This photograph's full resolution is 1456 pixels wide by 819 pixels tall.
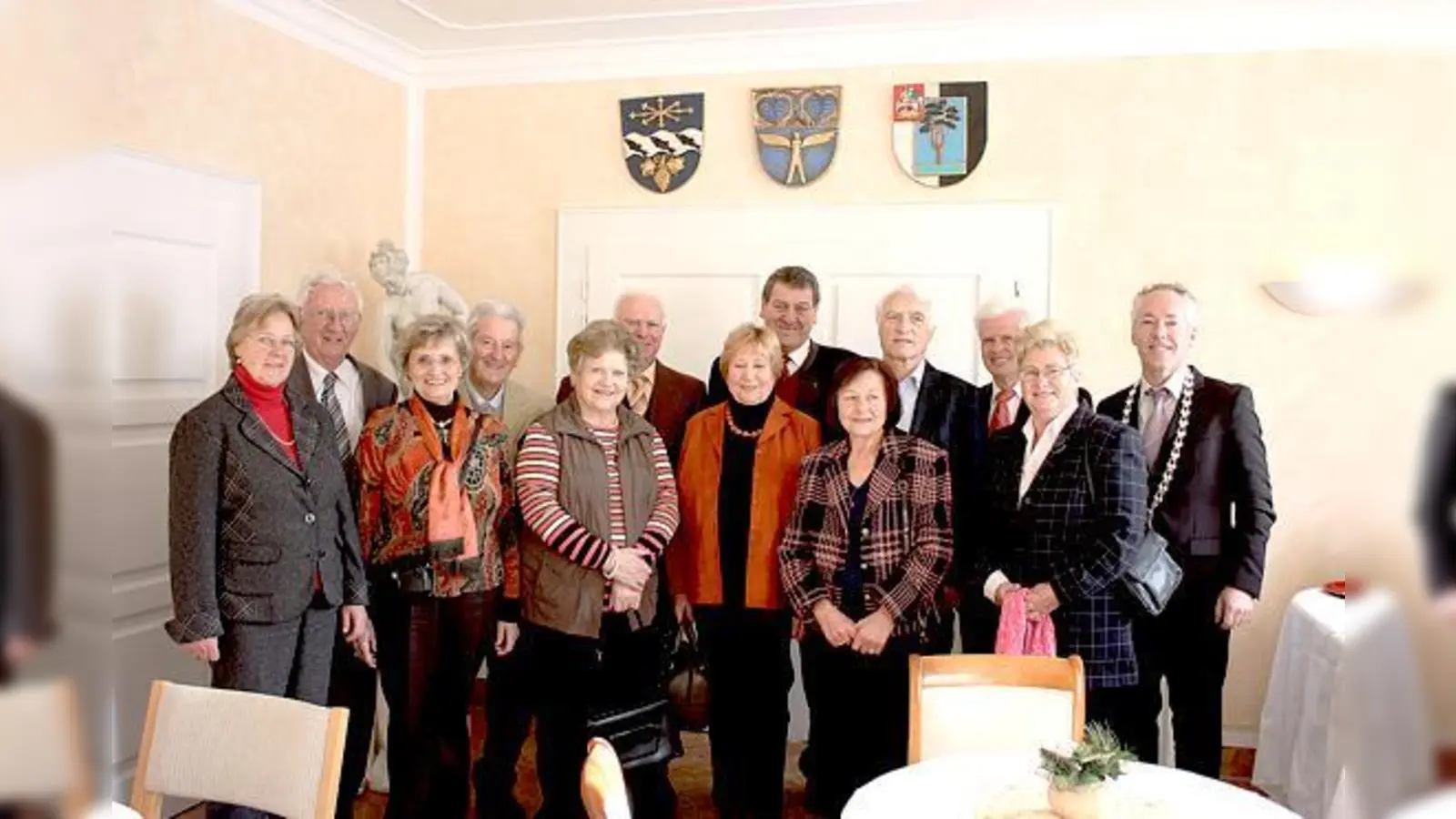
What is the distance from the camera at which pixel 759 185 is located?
4.50m

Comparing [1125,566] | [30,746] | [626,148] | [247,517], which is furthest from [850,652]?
[30,746]

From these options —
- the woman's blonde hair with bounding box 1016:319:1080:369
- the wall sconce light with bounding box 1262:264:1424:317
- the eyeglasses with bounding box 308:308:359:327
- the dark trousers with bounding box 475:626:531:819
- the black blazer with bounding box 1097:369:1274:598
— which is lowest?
the dark trousers with bounding box 475:626:531:819

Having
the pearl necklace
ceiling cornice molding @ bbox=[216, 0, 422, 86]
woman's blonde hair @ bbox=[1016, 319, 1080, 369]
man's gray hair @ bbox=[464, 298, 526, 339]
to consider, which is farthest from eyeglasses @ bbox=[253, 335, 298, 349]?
the pearl necklace

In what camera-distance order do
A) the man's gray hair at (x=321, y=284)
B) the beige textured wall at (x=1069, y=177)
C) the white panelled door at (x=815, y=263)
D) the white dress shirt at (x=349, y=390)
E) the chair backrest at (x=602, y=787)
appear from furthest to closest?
1. the white panelled door at (x=815, y=263)
2. the beige textured wall at (x=1069, y=177)
3. the man's gray hair at (x=321, y=284)
4. the white dress shirt at (x=349, y=390)
5. the chair backrest at (x=602, y=787)

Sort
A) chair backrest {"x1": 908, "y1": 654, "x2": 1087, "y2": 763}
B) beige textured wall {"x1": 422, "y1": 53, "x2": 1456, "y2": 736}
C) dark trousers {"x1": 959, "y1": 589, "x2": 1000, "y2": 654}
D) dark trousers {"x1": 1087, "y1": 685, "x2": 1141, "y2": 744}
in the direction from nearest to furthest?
chair backrest {"x1": 908, "y1": 654, "x2": 1087, "y2": 763}, dark trousers {"x1": 1087, "y1": 685, "x2": 1141, "y2": 744}, dark trousers {"x1": 959, "y1": 589, "x2": 1000, "y2": 654}, beige textured wall {"x1": 422, "y1": 53, "x2": 1456, "y2": 736}

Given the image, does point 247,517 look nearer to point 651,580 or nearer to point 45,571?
point 651,580

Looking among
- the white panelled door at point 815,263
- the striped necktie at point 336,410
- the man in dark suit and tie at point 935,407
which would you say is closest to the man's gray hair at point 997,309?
the white panelled door at point 815,263

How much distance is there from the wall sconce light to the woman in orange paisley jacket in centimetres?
295

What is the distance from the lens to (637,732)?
121 inches

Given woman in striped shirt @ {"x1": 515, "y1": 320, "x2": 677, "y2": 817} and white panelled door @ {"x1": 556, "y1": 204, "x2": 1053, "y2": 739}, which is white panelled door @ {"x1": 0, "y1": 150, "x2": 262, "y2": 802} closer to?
woman in striped shirt @ {"x1": 515, "y1": 320, "x2": 677, "y2": 817}

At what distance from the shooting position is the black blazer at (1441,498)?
0.09 m

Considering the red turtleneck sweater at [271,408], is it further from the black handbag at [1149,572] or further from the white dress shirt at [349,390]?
the black handbag at [1149,572]

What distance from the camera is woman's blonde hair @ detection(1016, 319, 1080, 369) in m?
2.86

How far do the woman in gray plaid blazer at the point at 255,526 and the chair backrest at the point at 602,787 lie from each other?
1.15 m
